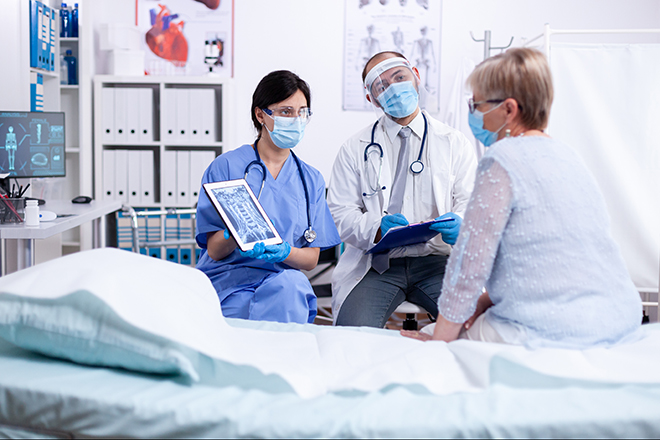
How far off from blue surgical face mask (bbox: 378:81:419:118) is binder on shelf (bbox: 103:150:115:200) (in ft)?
6.81

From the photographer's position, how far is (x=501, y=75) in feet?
3.44

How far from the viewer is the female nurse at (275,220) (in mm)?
1636

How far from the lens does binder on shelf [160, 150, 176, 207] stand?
3.31 metres

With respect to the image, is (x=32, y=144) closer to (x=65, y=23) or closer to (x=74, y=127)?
(x=74, y=127)

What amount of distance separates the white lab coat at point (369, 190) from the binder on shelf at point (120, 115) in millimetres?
1866

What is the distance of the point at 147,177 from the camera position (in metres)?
3.32

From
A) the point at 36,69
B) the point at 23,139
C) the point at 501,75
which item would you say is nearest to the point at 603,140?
the point at 501,75

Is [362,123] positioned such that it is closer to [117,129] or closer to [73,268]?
[117,129]

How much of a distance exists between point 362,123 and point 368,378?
2.91 m

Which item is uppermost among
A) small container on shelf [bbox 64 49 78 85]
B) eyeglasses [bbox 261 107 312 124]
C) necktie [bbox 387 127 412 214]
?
small container on shelf [bbox 64 49 78 85]

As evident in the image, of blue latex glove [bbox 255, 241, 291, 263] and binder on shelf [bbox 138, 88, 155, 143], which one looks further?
binder on shelf [bbox 138, 88, 155, 143]

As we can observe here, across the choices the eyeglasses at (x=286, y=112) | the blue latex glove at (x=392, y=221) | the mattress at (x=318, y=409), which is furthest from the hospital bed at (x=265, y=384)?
the eyeglasses at (x=286, y=112)

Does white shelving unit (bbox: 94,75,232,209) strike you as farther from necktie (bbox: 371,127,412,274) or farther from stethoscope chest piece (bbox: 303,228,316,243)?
stethoscope chest piece (bbox: 303,228,316,243)

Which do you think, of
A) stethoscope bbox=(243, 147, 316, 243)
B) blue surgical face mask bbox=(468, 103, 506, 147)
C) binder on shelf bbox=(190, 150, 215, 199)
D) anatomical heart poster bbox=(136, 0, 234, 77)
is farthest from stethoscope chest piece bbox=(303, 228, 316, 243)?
anatomical heart poster bbox=(136, 0, 234, 77)
